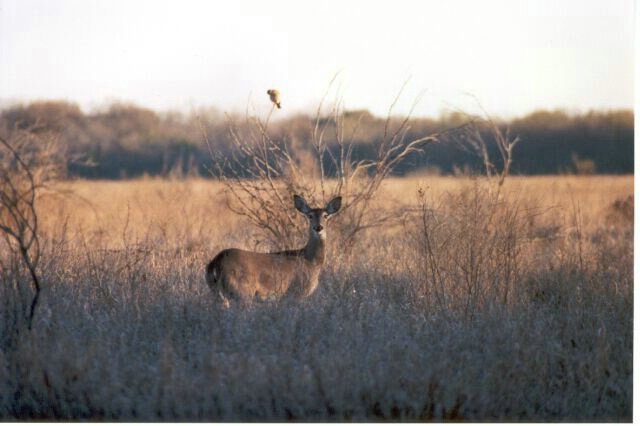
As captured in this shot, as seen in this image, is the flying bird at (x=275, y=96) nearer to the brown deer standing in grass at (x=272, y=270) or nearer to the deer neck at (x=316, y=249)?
the brown deer standing in grass at (x=272, y=270)

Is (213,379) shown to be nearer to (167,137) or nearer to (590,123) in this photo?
(590,123)

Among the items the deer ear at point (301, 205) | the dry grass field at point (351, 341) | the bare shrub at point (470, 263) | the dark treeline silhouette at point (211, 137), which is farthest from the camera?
the dark treeline silhouette at point (211, 137)

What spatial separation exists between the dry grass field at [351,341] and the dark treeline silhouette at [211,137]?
225 centimetres

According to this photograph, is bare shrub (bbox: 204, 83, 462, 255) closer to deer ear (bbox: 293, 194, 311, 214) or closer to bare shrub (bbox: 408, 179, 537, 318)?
deer ear (bbox: 293, 194, 311, 214)

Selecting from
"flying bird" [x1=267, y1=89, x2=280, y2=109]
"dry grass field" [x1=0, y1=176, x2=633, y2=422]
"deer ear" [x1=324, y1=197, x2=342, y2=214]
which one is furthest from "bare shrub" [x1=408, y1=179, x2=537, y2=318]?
"flying bird" [x1=267, y1=89, x2=280, y2=109]

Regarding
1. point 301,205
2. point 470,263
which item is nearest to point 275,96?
point 301,205

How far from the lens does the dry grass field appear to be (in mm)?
6645

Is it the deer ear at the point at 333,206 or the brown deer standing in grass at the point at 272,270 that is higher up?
the deer ear at the point at 333,206

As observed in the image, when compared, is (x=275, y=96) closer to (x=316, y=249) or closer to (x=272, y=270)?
(x=316, y=249)

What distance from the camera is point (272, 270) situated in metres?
9.16

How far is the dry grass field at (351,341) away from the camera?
21.8ft

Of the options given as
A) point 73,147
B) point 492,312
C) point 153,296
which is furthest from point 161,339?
point 73,147

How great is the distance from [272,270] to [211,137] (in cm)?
2173

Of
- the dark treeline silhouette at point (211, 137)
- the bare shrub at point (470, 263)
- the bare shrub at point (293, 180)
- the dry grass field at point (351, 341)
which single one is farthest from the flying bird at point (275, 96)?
the bare shrub at point (470, 263)
